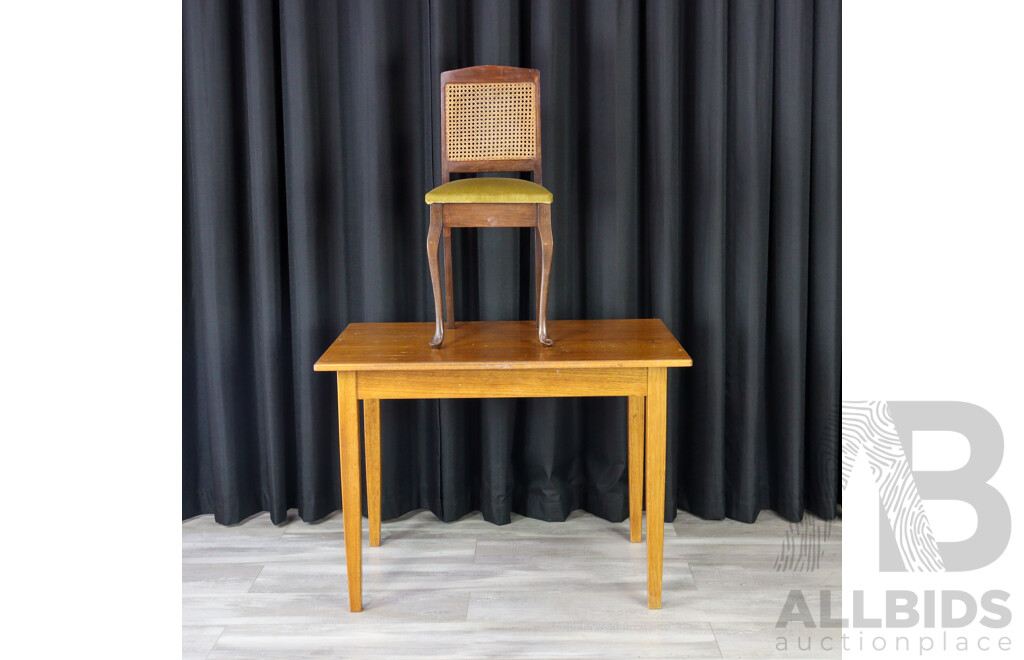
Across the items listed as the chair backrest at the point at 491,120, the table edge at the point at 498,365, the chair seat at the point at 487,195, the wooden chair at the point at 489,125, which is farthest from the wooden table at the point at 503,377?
the chair backrest at the point at 491,120

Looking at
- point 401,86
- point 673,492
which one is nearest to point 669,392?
point 673,492

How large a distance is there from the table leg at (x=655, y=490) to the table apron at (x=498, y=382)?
0.19 ft

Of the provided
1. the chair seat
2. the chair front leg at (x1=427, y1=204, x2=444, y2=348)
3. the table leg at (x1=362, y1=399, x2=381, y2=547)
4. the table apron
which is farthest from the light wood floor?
the chair seat

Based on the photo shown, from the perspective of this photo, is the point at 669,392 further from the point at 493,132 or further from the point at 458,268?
the point at 493,132

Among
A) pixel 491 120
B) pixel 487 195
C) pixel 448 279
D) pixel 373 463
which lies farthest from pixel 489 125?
pixel 373 463

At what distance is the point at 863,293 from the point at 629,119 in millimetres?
1020

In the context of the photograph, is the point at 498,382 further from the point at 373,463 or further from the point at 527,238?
the point at 527,238

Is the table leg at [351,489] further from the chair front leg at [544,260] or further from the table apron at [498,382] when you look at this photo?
the chair front leg at [544,260]

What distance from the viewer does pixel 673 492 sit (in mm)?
2480

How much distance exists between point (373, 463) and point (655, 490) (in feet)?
2.82

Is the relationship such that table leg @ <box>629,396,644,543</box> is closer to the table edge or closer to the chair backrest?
the table edge

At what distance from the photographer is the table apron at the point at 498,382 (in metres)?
1.90

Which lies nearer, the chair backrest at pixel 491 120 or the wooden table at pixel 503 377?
the wooden table at pixel 503 377
